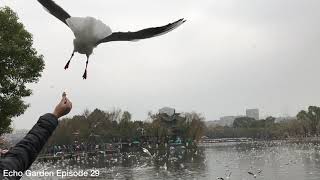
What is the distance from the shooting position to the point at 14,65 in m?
15.6

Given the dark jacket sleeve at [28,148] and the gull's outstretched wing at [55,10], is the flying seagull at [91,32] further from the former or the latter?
the dark jacket sleeve at [28,148]

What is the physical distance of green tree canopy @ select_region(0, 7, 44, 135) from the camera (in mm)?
15156

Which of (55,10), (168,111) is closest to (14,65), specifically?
(55,10)

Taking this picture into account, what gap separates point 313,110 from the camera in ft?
392

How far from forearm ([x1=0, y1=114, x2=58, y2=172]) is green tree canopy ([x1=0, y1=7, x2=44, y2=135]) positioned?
43.9 ft

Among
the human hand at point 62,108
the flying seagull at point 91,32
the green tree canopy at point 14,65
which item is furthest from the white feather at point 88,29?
the green tree canopy at point 14,65

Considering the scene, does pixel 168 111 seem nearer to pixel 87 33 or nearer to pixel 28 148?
pixel 87 33

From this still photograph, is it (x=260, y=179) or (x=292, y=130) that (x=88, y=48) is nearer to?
(x=260, y=179)

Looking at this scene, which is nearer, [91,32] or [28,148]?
[28,148]

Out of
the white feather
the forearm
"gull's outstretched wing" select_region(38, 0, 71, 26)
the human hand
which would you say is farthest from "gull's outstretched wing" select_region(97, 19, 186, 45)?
the forearm

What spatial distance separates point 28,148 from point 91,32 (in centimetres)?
109

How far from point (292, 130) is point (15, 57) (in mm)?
113415

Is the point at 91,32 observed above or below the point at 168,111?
below

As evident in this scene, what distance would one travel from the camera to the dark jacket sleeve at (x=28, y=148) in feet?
6.42
